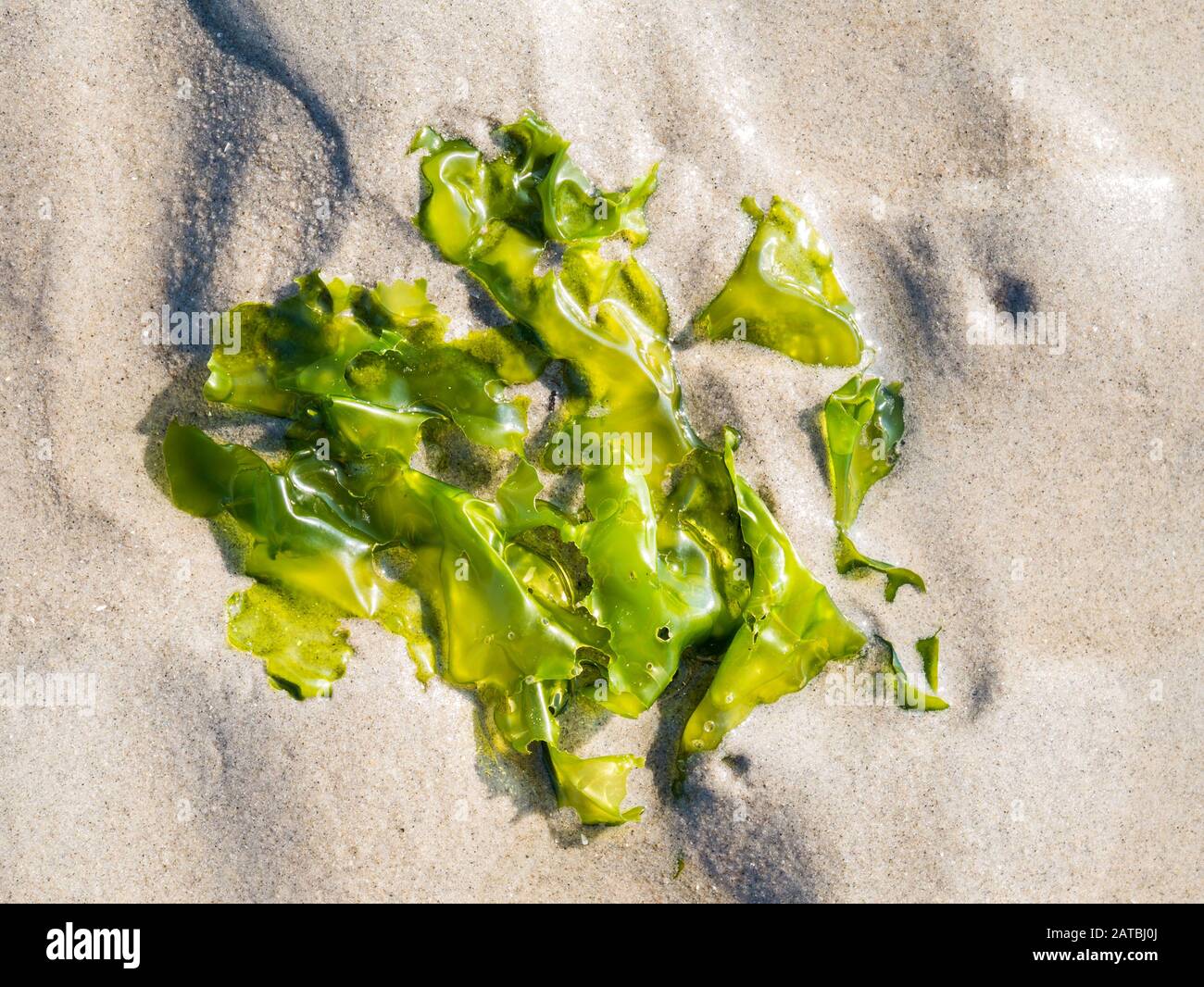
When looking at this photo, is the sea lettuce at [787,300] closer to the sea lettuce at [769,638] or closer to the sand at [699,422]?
the sand at [699,422]

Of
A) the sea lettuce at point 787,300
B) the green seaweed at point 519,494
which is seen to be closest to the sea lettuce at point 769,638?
the green seaweed at point 519,494

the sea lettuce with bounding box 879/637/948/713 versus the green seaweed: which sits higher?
the green seaweed

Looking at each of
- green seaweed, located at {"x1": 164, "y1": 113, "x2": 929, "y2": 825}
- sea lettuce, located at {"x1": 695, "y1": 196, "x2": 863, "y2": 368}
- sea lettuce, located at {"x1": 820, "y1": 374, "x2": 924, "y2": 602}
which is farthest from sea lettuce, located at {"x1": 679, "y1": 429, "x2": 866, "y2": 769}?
sea lettuce, located at {"x1": 695, "y1": 196, "x2": 863, "y2": 368}

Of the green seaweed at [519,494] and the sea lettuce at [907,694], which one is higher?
the green seaweed at [519,494]

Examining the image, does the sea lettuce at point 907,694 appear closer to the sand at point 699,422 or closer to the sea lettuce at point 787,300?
the sand at point 699,422

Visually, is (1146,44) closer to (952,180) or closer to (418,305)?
(952,180)

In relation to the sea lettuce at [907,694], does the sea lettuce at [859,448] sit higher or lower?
higher

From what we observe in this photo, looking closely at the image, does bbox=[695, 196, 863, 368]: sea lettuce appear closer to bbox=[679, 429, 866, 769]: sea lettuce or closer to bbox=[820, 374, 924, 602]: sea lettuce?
bbox=[820, 374, 924, 602]: sea lettuce

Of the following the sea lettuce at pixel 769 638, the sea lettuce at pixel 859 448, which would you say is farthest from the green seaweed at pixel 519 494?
the sea lettuce at pixel 859 448
